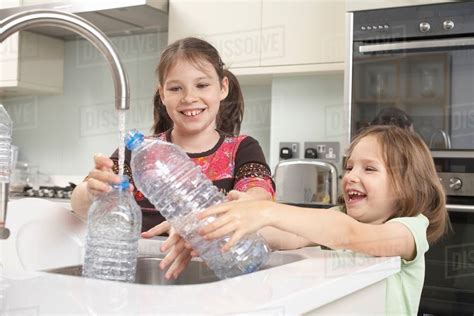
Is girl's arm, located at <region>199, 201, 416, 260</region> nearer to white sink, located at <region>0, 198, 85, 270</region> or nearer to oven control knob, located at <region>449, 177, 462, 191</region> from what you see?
white sink, located at <region>0, 198, 85, 270</region>

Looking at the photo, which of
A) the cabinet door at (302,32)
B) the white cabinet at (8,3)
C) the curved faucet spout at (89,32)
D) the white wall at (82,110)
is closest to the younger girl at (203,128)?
the curved faucet spout at (89,32)

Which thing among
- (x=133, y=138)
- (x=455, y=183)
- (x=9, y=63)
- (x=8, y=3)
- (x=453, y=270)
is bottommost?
(x=453, y=270)

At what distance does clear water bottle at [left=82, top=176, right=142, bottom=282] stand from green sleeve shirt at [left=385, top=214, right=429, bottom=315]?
→ 0.37 metres

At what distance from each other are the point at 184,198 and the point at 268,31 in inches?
66.7

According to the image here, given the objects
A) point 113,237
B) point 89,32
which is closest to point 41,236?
point 113,237

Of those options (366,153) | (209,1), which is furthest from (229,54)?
(366,153)

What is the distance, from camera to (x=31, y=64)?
3090mm

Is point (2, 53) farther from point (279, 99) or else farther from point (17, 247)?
point (17, 247)

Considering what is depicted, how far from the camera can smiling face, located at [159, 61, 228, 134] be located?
1226 mm

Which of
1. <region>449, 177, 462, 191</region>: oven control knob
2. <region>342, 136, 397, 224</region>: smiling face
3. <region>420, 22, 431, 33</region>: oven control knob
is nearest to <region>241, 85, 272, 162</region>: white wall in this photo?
<region>420, 22, 431, 33</region>: oven control knob

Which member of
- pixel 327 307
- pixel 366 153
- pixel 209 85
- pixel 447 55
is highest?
pixel 447 55

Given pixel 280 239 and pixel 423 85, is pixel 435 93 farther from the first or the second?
pixel 280 239

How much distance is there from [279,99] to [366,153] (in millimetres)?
1623

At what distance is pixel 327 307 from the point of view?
2.11 feet
